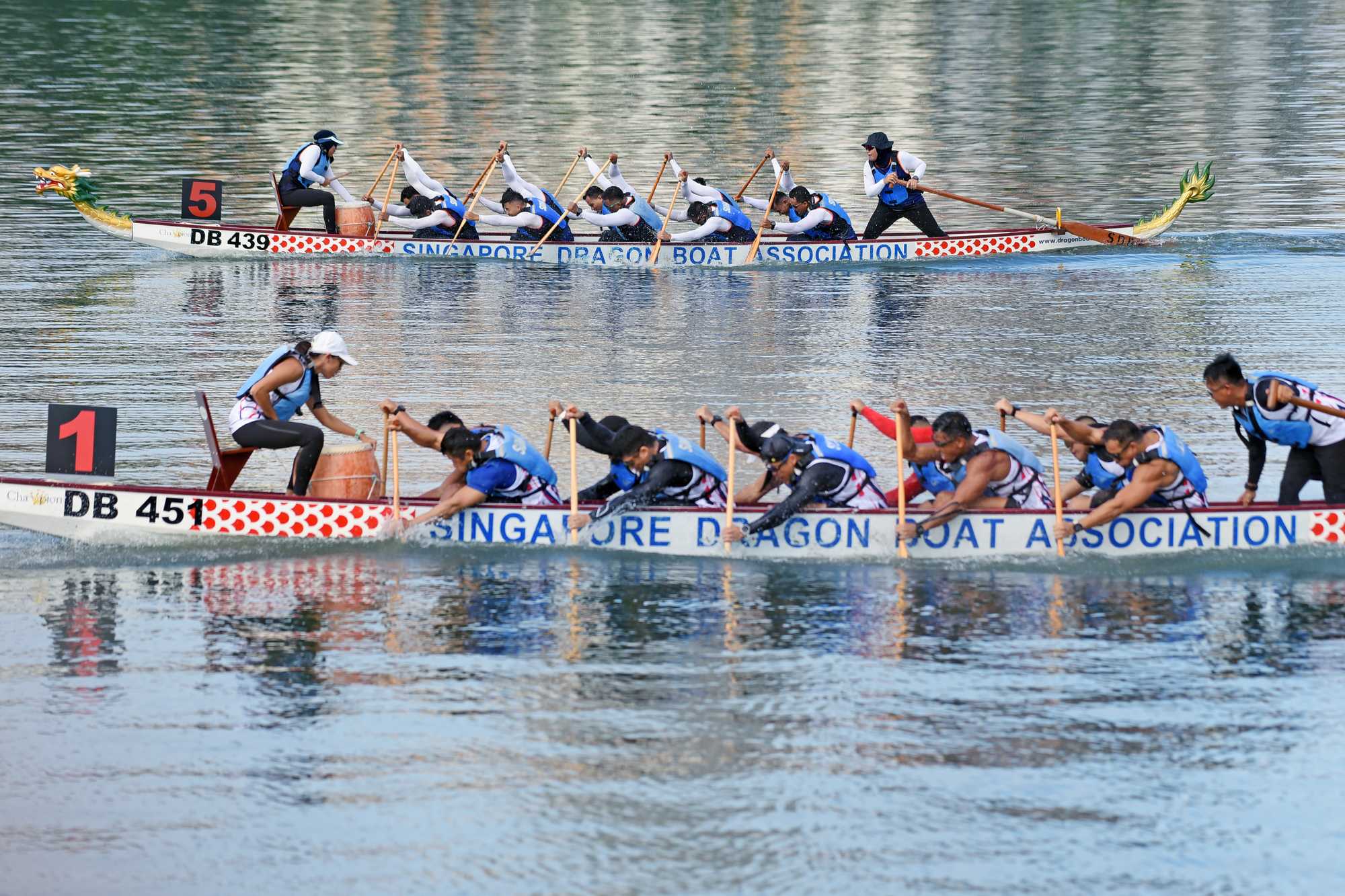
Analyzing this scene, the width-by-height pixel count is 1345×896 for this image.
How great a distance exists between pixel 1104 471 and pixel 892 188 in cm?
1701

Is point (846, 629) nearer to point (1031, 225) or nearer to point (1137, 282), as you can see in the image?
point (1137, 282)

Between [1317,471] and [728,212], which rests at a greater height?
[728,212]

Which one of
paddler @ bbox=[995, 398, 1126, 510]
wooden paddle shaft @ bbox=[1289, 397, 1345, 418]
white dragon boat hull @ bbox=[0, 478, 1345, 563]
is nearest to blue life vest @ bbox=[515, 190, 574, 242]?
white dragon boat hull @ bbox=[0, 478, 1345, 563]

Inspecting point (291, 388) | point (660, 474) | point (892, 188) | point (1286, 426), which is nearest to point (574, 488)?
point (660, 474)

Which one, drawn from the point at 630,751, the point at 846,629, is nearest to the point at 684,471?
the point at 846,629

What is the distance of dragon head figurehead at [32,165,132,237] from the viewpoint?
112 ft

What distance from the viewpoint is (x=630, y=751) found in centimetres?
1382

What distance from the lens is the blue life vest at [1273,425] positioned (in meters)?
18.0

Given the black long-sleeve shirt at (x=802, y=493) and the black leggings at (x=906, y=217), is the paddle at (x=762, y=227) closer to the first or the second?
the black leggings at (x=906, y=217)

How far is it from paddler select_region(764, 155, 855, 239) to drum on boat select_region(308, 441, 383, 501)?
1640 centimetres

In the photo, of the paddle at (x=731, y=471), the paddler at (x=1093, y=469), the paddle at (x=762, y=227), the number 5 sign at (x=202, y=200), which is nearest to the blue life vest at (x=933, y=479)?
the paddler at (x=1093, y=469)

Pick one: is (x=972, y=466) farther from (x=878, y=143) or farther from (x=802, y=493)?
(x=878, y=143)

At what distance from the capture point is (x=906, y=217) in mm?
35094

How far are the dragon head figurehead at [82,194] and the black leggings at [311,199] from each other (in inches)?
124
